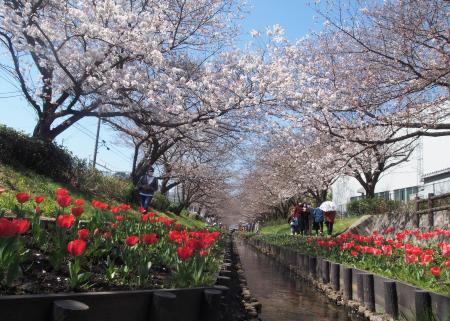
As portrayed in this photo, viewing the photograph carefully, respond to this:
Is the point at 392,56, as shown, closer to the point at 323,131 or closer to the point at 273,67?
the point at 323,131

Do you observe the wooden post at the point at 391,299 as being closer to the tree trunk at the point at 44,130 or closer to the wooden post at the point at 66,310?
the wooden post at the point at 66,310

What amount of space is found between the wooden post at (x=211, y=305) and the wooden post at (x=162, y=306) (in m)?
0.48

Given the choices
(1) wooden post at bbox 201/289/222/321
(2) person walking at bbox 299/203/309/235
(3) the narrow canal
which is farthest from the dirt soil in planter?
(2) person walking at bbox 299/203/309/235

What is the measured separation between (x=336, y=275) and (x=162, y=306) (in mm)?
5668

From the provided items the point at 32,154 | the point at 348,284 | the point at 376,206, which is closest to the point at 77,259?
the point at 348,284

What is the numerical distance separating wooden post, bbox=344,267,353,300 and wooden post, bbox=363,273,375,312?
882 millimetres

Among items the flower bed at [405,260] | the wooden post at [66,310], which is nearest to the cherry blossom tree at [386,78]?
the flower bed at [405,260]

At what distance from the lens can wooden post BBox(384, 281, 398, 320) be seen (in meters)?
5.34

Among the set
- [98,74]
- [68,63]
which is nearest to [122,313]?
[98,74]

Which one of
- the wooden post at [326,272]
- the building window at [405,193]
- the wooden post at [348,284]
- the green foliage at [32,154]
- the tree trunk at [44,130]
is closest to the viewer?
the wooden post at [348,284]

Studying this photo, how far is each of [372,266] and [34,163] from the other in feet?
31.3

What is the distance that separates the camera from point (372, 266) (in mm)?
7254

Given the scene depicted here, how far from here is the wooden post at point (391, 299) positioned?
534 centimetres

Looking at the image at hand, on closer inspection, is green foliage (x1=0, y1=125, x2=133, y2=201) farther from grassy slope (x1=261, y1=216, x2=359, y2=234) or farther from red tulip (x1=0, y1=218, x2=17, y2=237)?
grassy slope (x1=261, y1=216, x2=359, y2=234)
